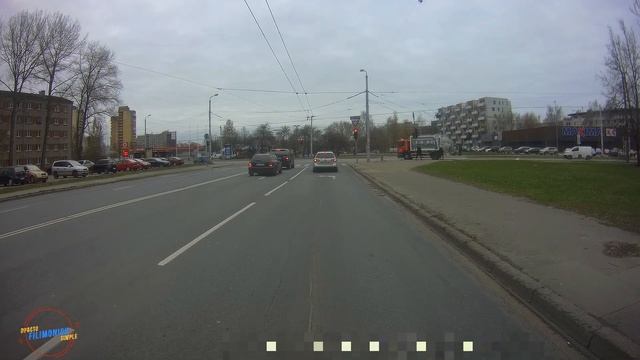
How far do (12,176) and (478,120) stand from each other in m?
137

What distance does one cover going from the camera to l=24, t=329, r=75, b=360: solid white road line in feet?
13.4

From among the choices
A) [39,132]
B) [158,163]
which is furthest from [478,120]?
[39,132]

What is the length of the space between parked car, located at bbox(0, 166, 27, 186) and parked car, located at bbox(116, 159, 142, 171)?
1853 cm

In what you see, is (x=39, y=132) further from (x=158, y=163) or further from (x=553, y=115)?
(x=553, y=115)

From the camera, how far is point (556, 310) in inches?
198

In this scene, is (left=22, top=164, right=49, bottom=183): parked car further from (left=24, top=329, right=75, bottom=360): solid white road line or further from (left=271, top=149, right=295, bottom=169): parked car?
(left=24, top=329, right=75, bottom=360): solid white road line

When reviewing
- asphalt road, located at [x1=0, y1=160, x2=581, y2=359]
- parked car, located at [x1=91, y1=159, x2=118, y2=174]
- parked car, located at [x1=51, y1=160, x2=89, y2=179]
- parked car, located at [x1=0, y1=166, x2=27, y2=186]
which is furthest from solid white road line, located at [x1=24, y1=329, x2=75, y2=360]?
parked car, located at [x1=91, y1=159, x2=118, y2=174]

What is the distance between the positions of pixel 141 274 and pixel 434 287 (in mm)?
3824

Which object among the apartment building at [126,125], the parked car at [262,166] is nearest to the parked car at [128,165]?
the parked car at [262,166]

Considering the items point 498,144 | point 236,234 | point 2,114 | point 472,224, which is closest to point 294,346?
point 236,234

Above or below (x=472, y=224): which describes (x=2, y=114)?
above

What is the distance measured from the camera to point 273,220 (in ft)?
39.7

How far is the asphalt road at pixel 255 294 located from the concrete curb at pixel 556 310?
18 cm

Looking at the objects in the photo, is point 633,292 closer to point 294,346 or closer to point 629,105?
point 294,346
